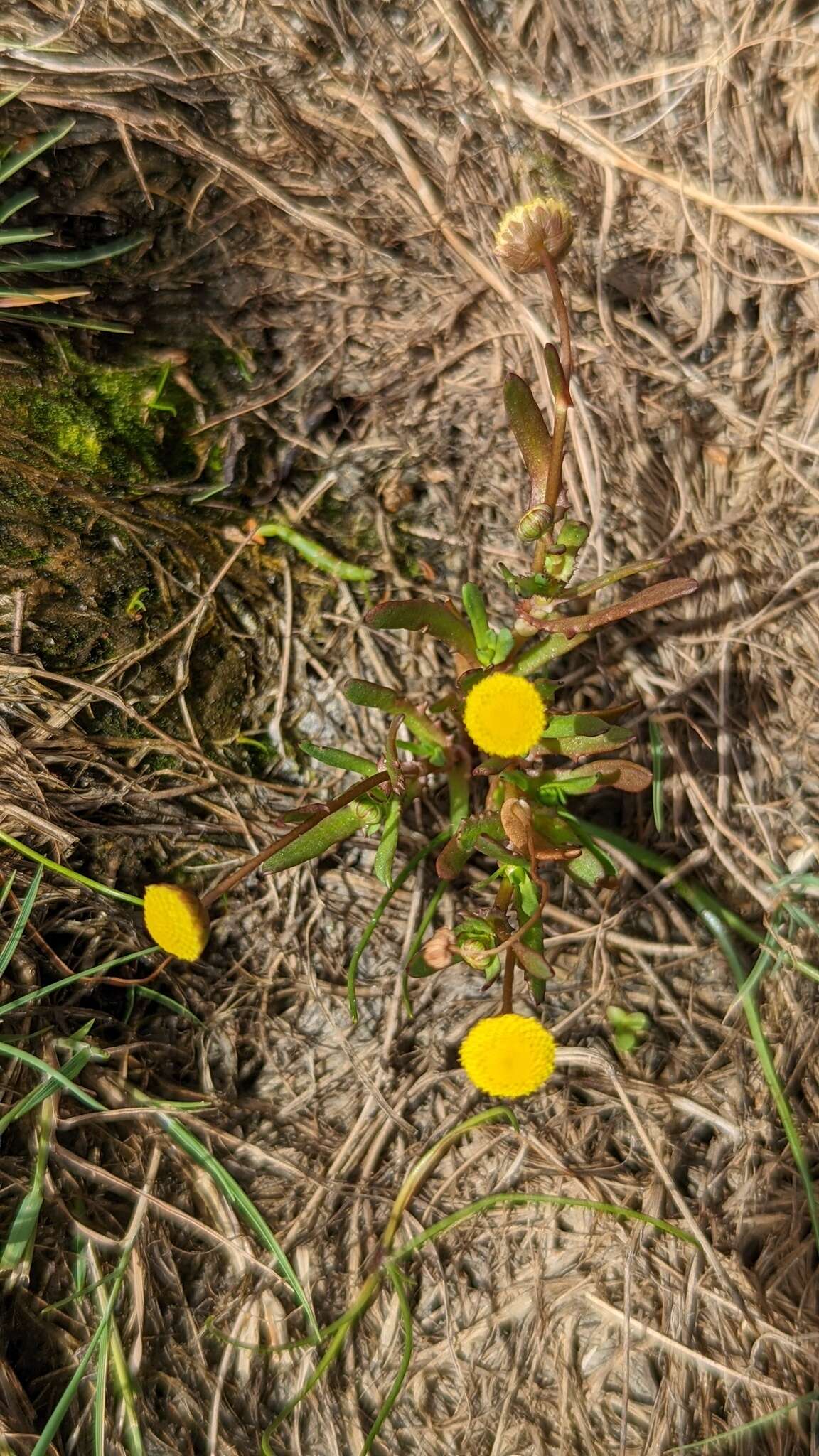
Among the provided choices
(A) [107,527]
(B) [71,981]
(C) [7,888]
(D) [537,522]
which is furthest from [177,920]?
(D) [537,522]

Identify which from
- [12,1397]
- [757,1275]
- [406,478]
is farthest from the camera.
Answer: [406,478]

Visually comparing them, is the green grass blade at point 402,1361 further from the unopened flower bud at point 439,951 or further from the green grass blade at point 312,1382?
the unopened flower bud at point 439,951

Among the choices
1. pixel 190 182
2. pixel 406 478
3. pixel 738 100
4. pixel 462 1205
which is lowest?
pixel 462 1205

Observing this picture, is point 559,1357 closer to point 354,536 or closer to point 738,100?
point 354,536

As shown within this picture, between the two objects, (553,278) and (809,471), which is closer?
(553,278)

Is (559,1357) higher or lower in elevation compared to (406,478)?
lower

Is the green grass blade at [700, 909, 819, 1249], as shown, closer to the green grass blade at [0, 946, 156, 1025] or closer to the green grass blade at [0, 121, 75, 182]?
the green grass blade at [0, 946, 156, 1025]

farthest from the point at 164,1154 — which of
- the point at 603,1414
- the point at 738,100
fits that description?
the point at 738,100
